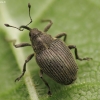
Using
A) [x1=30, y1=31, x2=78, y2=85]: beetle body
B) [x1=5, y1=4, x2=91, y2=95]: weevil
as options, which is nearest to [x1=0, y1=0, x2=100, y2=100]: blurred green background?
[x1=5, y1=4, x2=91, y2=95]: weevil

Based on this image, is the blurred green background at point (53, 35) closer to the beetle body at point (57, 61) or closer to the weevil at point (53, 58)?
the weevil at point (53, 58)

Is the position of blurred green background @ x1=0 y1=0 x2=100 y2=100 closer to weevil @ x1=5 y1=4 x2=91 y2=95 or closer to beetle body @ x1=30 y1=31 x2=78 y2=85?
weevil @ x1=5 y1=4 x2=91 y2=95

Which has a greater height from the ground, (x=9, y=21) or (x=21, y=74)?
(x=9, y=21)

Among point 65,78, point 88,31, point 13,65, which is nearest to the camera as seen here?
point 65,78

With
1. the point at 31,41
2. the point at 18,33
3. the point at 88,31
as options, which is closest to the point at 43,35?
the point at 31,41

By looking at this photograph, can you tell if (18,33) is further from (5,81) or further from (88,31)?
(88,31)

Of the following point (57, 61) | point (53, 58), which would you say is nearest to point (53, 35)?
point (53, 58)

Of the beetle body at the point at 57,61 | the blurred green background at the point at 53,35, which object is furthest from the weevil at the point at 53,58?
the blurred green background at the point at 53,35
